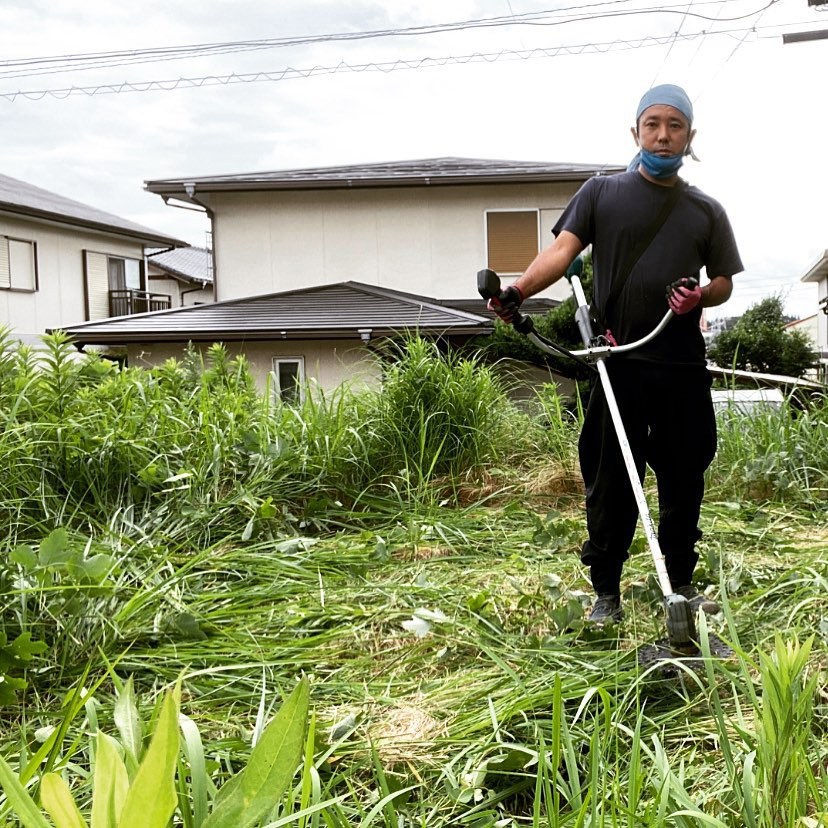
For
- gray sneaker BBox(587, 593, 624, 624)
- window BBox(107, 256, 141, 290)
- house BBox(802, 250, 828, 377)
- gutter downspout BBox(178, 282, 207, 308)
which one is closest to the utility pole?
gray sneaker BBox(587, 593, 624, 624)

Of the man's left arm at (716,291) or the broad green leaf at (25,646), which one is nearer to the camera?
the broad green leaf at (25,646)

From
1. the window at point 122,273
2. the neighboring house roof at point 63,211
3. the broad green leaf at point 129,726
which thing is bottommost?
the broad green leaf at point 129,726

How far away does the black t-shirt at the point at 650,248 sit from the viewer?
2838 mm

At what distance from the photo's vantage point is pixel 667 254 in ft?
9.30

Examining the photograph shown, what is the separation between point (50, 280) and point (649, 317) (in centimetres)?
2102

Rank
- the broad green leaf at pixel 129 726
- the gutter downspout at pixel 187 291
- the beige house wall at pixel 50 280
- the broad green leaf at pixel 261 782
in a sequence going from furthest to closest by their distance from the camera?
the gutter downspout at pixel 187 291, the beige house wall at pixel 50 280, the broad green leaf at pixel 129 726, the broad green leaf at pixel 261 782

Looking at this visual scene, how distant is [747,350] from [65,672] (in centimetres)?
2127

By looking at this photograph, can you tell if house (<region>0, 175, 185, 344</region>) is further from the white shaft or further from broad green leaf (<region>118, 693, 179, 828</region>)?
broad green leaf (<region>118, 693, 179, 828</region>)

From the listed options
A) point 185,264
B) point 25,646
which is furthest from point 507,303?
point 185,264

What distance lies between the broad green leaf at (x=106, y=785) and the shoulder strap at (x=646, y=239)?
2509mm

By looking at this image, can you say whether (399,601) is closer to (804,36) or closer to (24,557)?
(24,557)

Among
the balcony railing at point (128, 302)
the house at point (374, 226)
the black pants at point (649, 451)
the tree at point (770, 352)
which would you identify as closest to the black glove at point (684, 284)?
the black pants at point (649, 451)

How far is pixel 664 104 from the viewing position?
8.98 feet

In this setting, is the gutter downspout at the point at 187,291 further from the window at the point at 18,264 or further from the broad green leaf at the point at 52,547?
the broad green leaf at the point at 52,547
